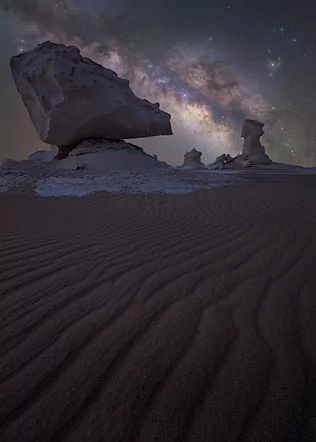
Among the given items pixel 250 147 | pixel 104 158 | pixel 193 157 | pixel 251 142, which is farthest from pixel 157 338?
pixel 193 157

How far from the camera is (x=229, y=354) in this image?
1.34 metres

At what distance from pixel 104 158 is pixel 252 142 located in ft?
67.1

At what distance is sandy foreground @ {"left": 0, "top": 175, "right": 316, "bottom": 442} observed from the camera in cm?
100

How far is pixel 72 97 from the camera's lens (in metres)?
12.5

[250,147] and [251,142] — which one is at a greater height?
[251,142]

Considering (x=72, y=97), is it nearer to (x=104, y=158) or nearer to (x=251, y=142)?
(x=104, y=158)

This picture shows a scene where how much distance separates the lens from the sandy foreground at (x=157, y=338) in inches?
39.4

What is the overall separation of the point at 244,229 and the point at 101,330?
2.66 metres

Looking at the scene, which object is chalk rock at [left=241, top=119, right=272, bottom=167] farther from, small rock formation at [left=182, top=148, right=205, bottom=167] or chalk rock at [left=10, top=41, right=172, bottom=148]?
chalk rock at [left=10, top=41, right=172, bottom=148]

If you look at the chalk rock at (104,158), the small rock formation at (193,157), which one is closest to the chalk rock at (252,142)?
the small rock formation at (193,157)

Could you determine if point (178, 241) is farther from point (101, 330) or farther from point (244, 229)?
point (101, 330)

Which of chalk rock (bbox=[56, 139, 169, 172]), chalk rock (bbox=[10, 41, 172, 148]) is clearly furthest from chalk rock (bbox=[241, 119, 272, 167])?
chalk rock (bbox=[56, 139, 169, 172])

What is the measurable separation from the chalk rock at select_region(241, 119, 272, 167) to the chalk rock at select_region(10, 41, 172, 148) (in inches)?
614

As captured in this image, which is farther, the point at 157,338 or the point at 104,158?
the point at 104,158
